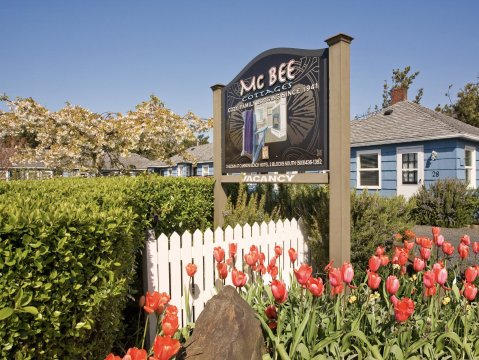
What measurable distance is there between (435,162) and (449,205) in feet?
7.09

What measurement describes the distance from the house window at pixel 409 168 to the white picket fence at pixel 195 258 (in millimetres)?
10089

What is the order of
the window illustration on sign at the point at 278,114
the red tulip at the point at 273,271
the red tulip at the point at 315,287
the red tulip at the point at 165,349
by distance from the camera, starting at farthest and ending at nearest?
the window illustration on sign at the point at 278,114 < the red tulip at the point at 273,271 < the red tulip at the point at 315,287 < the red tulip at the point at 165,349

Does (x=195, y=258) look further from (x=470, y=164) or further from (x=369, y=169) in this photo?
(x=470, y=164)

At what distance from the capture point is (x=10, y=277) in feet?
5.74

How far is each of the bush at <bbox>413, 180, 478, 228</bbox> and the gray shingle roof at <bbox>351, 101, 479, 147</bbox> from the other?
6.32 ft

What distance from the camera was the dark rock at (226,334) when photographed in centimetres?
222

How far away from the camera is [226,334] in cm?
229

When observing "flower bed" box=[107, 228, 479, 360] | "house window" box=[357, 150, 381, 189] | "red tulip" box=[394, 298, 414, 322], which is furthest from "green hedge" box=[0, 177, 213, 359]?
"house window" box=[357, 150, 381, 189]

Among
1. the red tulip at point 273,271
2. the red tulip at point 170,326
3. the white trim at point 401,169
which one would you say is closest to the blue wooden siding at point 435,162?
the white trim at point 401,169

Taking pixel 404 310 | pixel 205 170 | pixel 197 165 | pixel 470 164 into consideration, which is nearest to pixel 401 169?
pixel 470 164

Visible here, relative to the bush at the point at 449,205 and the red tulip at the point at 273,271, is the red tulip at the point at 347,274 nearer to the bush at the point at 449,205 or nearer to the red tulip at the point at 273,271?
the red tulip at the point at 273,271

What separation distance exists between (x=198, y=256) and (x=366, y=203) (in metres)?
2.72

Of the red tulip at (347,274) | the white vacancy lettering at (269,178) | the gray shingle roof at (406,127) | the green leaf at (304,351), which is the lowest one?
the green leaf at (304,351)

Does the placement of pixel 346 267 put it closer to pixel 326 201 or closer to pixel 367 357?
pixel 367 357
